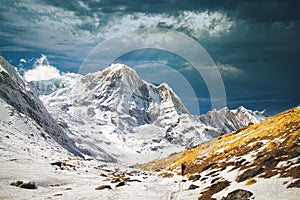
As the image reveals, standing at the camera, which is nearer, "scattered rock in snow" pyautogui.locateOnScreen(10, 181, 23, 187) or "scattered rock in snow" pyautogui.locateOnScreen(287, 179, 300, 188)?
"scattered rock in snow" pyautogui.locateOnScreen(287, 179, 300, 188)

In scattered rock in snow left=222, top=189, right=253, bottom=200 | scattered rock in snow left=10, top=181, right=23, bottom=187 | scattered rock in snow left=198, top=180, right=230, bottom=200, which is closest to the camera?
scattered rock in snow left=222, top=189, right=253, bottom=200

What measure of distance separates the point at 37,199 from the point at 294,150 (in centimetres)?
3137

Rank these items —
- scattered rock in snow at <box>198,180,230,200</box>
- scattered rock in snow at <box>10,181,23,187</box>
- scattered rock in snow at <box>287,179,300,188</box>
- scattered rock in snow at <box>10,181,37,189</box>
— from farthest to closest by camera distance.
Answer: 1. scattered rock in snow at <box>10,181,23,187</box>
2. scattered rock in snow at <box>10,181,37,189</box>
3. scattered rock in snow at <box>198,180,230,200</box>
4. scattered rock in snow at <box>287,179,300,188</box>

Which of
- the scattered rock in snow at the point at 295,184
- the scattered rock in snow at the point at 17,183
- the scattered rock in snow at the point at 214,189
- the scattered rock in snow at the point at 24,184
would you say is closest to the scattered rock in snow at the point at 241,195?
the scattered rock in snow at the point at 295,184

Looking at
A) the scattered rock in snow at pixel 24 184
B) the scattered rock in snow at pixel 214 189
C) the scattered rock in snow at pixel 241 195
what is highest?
the scattered rock in snow at pixel 24 184

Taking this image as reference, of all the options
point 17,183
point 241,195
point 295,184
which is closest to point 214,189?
point 241,195

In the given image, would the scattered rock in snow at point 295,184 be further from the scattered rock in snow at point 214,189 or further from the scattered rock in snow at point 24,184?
the scattered rock in snow at point 24,184

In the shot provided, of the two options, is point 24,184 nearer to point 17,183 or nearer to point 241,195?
point 17,183

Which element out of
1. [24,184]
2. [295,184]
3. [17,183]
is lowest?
[295,184]

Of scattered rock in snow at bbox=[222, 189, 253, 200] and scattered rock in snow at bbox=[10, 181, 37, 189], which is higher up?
scattered rock in snow at bbox=[10, 181, 37, 189]

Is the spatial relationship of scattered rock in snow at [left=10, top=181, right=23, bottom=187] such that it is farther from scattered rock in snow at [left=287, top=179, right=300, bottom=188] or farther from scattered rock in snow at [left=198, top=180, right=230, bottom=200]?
scattered rock in snow at [left=287, top=179, right=300, bottom=188]

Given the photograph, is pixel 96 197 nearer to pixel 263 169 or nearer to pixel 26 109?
pixel 263 169

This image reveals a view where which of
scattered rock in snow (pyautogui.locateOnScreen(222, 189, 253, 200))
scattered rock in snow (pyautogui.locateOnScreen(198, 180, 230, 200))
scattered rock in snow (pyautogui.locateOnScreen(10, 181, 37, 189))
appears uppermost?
scattered rock in snow (pyautogui.locateOnScreen(10, 181, 37, 189))

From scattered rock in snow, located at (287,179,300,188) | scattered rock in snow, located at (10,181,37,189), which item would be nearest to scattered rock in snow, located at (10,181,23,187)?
scattered rock in snow, located at (10,181,37,189)
